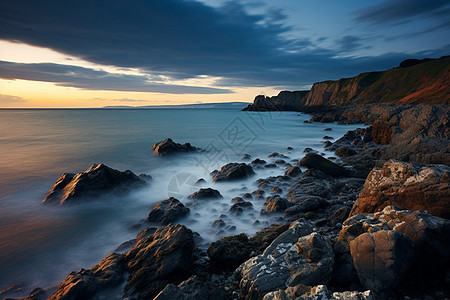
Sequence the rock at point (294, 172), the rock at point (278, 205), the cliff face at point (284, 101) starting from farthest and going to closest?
the cliff face at point (284, 101) < the rock at point (294, 172) < the rock at point (278, 205)

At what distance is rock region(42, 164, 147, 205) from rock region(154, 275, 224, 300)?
7.74m

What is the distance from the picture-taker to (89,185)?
10180mm

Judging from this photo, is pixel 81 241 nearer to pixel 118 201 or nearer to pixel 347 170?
pixel 118 201

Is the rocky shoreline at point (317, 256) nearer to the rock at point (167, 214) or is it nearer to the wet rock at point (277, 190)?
the rock at point (167, 214)

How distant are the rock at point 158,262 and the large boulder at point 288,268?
1513 mm

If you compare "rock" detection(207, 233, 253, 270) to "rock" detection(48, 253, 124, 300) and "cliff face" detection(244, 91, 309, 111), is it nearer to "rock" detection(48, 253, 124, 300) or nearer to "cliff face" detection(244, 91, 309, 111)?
"rock" detection(48, 253, 124, 300)

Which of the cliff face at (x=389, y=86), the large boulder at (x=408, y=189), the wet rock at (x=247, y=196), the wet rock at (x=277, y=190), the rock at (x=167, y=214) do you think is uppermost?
the cliff face at (x=389, y=86)

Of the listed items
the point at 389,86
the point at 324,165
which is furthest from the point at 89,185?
the point at 389,86

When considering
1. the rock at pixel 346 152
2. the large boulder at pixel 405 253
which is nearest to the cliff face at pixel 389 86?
the rock at pixel 346 152

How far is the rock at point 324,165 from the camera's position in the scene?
440 inches

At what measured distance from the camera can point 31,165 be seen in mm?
16203

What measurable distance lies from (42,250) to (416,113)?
20.8 metres

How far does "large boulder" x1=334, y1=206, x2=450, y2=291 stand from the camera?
3400mm

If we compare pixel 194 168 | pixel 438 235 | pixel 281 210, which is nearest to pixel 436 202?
pixel 438 235
